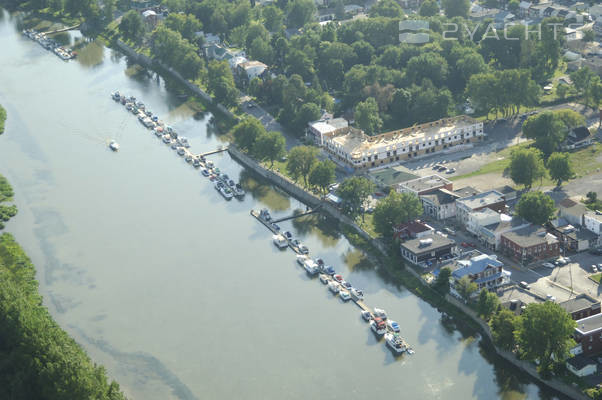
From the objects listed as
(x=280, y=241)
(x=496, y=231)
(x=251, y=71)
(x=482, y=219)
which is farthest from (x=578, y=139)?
(x=251, y=71)

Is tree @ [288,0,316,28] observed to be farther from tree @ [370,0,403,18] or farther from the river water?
the river water

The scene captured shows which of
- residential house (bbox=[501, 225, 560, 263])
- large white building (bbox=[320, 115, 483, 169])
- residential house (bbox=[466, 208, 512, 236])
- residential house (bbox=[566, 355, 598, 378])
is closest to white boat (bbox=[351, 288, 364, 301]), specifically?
residential house (bbox=[466, 208, 512, 236])

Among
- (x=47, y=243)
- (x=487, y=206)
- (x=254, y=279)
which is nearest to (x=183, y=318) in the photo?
(x=254, y=279)

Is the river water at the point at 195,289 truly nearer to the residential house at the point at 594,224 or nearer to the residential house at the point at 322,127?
the residential house at the point at 322,127

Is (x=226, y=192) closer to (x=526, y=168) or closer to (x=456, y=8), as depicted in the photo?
(x=526, y=168)

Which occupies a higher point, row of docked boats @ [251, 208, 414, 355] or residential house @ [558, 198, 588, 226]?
residential house @ [558, 198, 588, 226]

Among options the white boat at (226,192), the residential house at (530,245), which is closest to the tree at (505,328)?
the residential house at (530,245)

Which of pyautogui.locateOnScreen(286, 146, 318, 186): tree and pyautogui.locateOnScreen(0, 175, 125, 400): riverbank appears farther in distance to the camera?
pyautogui.locateOnScreen(286, 146, 318, 186): tree
